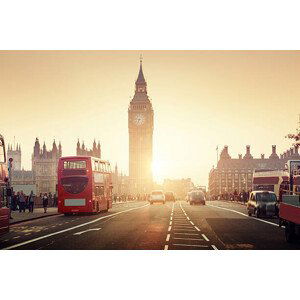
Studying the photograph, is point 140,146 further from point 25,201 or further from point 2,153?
point 2,153

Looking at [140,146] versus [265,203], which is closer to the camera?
[265,203]

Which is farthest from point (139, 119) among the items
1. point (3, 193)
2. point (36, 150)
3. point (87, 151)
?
point (3, 193)

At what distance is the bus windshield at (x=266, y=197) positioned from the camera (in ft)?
120

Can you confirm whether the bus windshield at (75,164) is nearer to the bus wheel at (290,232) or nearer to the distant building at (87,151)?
the bus wheel at (290,232)

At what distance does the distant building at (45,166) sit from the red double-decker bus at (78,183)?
118 metres

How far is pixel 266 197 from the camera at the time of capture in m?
36.9

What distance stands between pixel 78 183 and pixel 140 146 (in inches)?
5237

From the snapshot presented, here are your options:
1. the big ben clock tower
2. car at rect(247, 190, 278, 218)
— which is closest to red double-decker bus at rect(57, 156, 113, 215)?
car at rect(247, 190, 278, 218)

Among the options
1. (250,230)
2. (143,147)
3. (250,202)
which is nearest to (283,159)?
(143,147)

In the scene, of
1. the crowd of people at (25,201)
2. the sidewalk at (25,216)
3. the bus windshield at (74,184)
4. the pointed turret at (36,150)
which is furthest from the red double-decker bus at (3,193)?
the pointed turret at (36,150)

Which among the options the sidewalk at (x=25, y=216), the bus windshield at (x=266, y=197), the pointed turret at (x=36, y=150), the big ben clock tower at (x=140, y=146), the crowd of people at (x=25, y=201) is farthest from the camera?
the big ben clock tower at (x=140, y=146)

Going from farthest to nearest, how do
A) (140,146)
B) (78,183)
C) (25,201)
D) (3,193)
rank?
1. (140,146)
2. (25,201)
3. (78,183)
4. (3,193)

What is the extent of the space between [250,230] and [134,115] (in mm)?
145891
